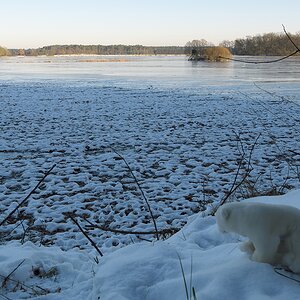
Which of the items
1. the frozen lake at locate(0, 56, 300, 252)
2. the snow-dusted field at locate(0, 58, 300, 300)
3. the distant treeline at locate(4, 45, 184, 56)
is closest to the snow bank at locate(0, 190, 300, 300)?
the snow-dusted field at locate(0, 58, 300, 300)

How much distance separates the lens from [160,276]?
213 centimetres

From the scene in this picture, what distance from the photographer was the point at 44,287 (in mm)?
2723

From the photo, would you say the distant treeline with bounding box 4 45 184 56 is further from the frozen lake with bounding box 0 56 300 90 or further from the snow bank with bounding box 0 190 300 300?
the snow bank with bounding box 0 190 300 300

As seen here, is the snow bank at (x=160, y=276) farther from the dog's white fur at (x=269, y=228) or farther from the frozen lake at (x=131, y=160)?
the frozen lake at (x=131, y=160)

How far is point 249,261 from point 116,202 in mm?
4527

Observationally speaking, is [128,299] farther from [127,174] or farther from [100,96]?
[100,96]

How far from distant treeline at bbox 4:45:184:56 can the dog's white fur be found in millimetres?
179772

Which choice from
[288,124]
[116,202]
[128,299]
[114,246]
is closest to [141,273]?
[128,299]

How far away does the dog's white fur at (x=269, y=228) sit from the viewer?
178 centimetres

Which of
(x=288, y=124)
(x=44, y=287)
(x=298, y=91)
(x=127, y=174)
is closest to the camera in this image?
(x=44, y=287)

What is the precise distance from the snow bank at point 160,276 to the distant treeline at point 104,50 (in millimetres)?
178919

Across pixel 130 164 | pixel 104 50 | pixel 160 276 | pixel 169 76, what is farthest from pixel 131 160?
pixel 104 50

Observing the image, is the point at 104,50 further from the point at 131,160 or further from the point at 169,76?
the point at 131,160

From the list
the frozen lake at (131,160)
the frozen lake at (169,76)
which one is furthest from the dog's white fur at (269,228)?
the frozen lake at (169,76)
